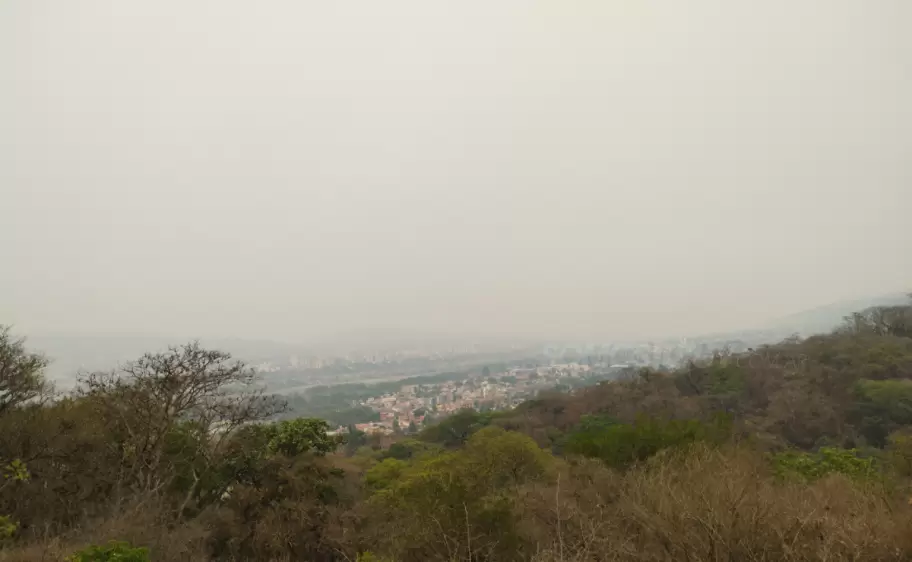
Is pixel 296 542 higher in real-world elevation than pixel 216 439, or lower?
lower

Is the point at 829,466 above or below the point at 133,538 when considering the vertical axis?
below

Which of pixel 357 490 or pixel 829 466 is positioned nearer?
pixel 829 466

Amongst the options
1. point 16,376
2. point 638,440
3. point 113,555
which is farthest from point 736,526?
point 16,376

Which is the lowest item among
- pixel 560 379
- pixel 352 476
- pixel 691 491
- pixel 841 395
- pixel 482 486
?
pixel 560 379

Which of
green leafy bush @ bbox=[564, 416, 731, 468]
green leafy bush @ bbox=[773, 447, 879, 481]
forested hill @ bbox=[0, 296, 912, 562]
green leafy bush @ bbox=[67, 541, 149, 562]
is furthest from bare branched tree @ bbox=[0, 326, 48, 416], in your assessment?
green leafy bush @ bbox=[773, 447, 879, 481]

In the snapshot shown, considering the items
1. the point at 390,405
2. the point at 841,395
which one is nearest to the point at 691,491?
the point at 841,395

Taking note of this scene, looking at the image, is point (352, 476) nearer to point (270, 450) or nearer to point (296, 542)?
point (270, 450)

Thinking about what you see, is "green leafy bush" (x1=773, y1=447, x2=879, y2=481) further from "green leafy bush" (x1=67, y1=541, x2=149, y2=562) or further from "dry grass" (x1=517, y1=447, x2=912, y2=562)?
"green leafy bush" (x1=67, y1=541, x2=149, y2=562)

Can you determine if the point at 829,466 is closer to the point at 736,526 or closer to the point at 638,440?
the point at 638,440

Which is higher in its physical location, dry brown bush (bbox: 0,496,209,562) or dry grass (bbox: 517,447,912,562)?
dry grass (bbox: 517,447,912,562)
